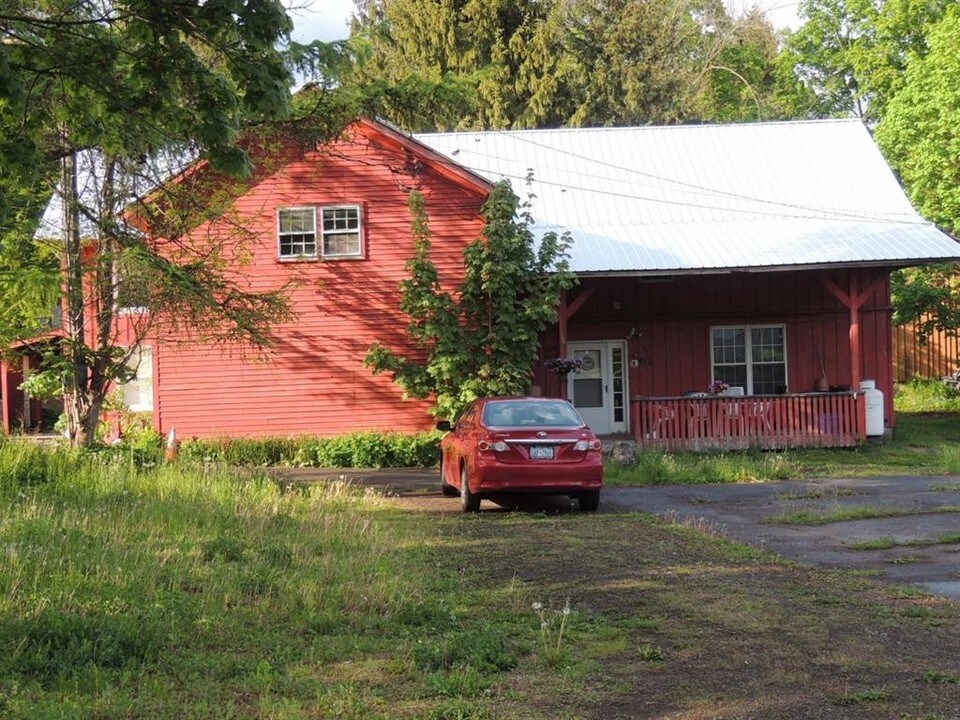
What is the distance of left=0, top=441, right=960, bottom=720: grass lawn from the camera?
20.2 ft

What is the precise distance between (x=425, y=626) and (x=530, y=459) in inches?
280

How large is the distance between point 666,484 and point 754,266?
21.4 ft

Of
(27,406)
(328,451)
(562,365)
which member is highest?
(562,365)

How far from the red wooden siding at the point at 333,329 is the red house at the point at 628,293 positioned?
4 centimetres

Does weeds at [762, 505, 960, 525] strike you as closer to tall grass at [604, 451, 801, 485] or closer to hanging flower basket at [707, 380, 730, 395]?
tall grass at [604, 451, 801, 485]

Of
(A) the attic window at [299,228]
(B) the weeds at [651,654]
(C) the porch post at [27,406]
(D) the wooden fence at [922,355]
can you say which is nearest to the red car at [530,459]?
(B) the weeds at [651,654]

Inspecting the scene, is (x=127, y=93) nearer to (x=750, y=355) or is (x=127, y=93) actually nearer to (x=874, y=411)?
(x=874, y=411)

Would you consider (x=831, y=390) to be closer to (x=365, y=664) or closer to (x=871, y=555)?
(x=871, y=555)

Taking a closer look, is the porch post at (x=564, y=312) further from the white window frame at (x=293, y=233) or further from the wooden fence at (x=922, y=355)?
the wooden fence at (x=922, y=355)

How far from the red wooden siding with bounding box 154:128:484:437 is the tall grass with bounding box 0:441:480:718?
36.8 feet

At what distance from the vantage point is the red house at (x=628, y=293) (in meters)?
24.0

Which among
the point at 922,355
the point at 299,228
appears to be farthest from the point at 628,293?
the point at 922,355

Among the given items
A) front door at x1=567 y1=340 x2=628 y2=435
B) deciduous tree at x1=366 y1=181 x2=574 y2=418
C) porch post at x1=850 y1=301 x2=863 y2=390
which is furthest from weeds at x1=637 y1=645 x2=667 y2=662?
front door at x1=567 y1=340 x2=628 y2=435

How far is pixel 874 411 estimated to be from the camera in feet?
82.3
